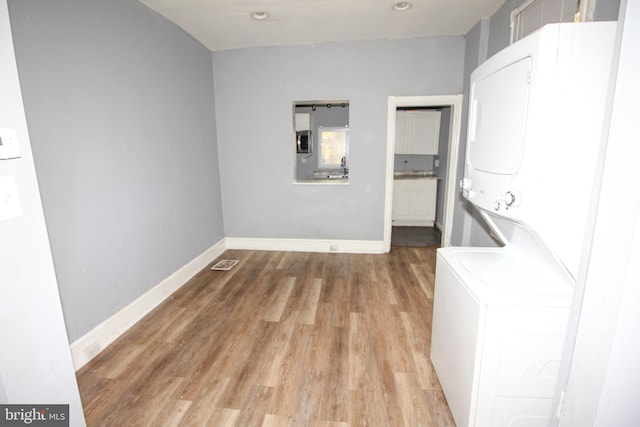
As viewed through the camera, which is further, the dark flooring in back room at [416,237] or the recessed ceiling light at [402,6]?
the dark flooring in back room at [416,237]

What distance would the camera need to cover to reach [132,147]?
2.58m

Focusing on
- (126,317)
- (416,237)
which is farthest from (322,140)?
(126,317)

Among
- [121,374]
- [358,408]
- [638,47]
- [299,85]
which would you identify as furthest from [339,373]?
[299,85]

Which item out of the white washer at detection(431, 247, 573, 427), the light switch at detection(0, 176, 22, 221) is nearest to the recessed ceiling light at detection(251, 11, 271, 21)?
the light switch at detection(0, 176, 22, 221)

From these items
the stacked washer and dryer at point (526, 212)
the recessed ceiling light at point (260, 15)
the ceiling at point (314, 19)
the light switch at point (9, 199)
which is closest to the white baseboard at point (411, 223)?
the ceiling at point (314, 19)

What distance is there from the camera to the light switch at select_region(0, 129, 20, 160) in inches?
38.9

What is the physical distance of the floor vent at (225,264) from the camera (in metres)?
3.78

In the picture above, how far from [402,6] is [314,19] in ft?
2.86

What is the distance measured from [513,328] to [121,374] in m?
2.34

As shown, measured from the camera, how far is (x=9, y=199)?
101 cm

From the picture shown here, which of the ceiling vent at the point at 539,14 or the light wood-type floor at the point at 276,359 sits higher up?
the ceiling vent at the point at 539,14

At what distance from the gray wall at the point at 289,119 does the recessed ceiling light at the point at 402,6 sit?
84cm

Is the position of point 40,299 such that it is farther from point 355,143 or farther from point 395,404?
point 355,143

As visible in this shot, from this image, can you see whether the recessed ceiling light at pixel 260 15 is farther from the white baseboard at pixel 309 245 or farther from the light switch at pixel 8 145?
the white baseboard at pixel 309 245
